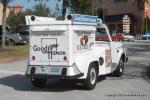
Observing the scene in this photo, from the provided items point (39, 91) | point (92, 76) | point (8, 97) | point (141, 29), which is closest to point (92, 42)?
point (92, 76)

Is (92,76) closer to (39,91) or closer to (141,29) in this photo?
(39,91)

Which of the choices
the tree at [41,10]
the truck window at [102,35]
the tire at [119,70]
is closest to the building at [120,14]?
the tree at [41,10]

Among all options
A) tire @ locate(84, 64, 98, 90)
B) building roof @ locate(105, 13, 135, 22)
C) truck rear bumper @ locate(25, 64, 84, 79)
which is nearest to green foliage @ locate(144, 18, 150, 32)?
building roof @ locate(105, 13, 135, 22)

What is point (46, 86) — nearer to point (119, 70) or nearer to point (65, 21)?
point (65, 21)

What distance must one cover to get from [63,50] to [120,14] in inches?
3650

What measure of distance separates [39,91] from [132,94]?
110 inches

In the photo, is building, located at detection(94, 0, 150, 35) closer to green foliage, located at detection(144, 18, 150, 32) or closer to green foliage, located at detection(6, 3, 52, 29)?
green foliage, located at detection(144, 18, 150, 32)

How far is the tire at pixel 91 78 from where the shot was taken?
563 inches

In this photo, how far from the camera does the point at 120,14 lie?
105875 mm

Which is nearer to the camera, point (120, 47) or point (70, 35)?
point (70, 35)

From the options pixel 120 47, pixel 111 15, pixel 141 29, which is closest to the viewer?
pixel 120 47

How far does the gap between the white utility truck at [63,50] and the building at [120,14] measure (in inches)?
3065

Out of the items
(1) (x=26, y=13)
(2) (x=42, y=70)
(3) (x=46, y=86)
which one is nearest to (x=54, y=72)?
(2) (x=42, y=70)

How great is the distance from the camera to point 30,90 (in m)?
14.5
